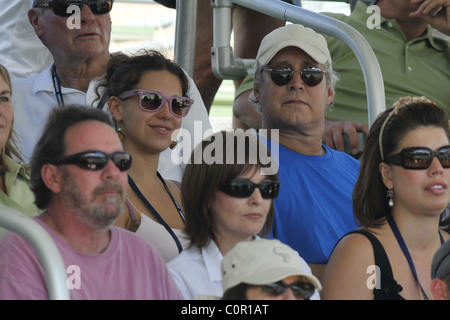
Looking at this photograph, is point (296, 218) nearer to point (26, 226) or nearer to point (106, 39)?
point (106, 39)

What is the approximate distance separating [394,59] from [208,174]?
1.80 meters

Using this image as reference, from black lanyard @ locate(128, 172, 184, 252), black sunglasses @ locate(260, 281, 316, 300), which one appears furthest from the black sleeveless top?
black lanyard @ locate(128, 172, 184, 252)

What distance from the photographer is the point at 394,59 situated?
427 centimetres

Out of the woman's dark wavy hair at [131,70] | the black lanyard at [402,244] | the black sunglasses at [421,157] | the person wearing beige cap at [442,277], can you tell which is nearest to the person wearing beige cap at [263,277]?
the person wearing beige cap at [442,277]

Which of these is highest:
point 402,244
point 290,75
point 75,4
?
point 75,4

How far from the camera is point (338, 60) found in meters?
4.23

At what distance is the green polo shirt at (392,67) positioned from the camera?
418 cm

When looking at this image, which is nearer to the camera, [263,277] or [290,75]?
[263,277]

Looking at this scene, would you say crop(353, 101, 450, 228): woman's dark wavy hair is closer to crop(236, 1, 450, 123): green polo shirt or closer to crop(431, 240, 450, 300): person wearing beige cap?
crop(431, 240, 450, 300): person wearing beige cap

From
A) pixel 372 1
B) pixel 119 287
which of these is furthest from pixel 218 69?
pixel 119 287

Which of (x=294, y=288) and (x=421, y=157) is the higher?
(x=421, y=157)

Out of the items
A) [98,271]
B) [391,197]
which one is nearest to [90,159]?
[98,271]

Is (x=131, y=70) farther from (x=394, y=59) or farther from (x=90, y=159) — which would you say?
(x=394, y=59)

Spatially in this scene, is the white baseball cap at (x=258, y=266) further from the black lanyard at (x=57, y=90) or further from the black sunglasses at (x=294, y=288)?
the black lanyard at (x=57, y=90)
